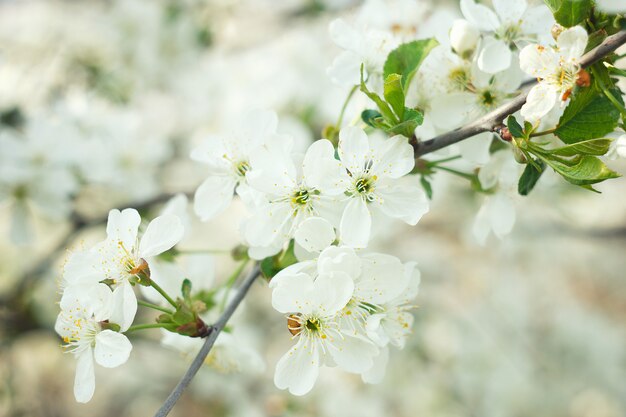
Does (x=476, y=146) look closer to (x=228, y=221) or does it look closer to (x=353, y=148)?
(x=353, y=148)

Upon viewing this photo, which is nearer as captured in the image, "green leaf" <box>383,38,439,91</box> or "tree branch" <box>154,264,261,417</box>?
"tree branch" <box>154,264,261,417</box>

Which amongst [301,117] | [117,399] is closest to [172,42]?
[301,117]

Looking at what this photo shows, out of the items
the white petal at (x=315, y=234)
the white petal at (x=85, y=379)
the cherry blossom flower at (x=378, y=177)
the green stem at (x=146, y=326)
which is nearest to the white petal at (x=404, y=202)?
the cherry blossom flower at (x=378, y=177)

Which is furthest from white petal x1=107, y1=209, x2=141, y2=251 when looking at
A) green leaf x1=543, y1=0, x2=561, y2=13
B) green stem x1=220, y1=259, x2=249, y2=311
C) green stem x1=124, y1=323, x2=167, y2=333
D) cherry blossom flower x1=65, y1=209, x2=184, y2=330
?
green leaf x1=543, y1=0, x2=561, y2=13

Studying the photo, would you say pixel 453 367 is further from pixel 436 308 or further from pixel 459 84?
pixel 459 84

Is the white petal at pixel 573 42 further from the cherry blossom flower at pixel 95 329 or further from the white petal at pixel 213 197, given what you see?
the cherry blossom flower at pixel 95 329

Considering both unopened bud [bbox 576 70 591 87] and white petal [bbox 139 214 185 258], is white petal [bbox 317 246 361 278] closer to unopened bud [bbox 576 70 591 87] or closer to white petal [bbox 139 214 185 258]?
white petal [bbox 139 214 185 258]
